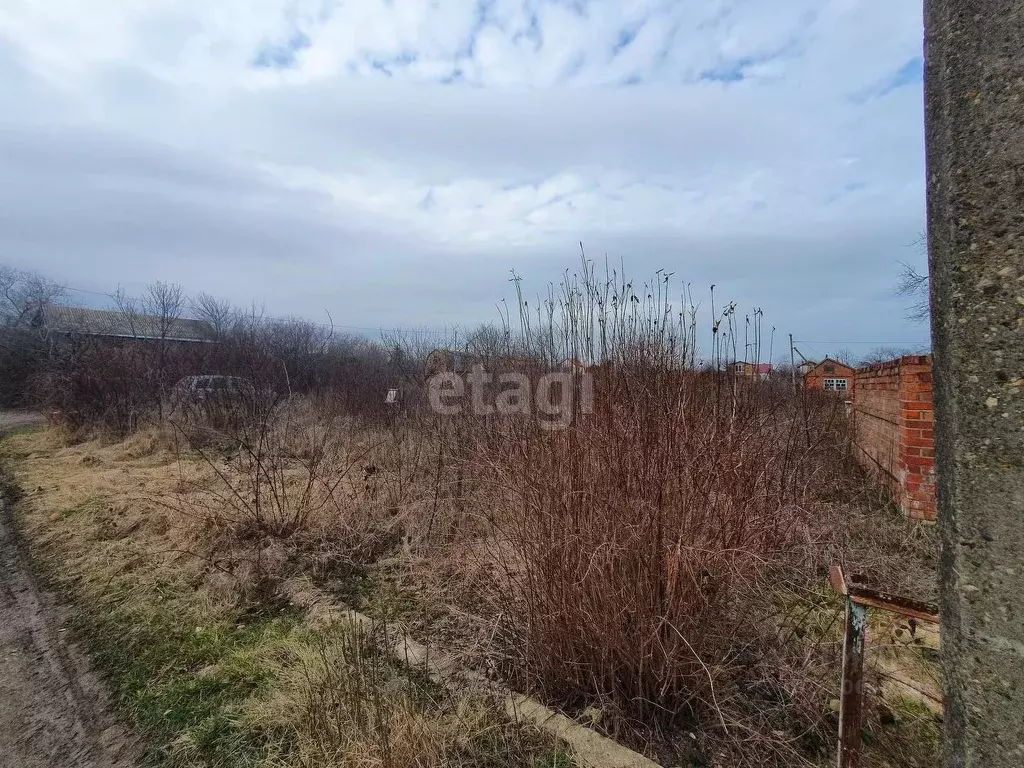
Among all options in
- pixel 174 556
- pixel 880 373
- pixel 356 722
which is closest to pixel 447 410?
pixel 174 556

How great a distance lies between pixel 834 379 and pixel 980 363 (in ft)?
23.3

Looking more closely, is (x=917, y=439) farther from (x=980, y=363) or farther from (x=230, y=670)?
(x=230, y=670)

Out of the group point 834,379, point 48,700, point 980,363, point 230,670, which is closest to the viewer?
point 980,363

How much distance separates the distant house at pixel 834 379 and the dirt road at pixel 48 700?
576 centimetres

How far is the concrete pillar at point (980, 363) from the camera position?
2.10ft

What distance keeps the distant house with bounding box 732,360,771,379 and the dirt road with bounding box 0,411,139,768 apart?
340 cm

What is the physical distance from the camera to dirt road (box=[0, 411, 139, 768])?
6.88 ft

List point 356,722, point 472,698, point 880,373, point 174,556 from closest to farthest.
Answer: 1. point 356,722
2. point 472,698
3. point 174,556
4. point 880,373

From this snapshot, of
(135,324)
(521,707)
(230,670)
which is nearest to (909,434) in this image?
(521,707)

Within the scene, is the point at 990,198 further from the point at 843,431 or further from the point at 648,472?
the point at 843,431

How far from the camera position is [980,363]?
2.19 ft

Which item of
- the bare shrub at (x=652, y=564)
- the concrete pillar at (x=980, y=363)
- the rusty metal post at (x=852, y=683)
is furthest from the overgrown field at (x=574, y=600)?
the concrete pillar at (x=980, y=363)

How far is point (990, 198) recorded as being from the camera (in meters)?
0.66

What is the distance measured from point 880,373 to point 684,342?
3.41m
